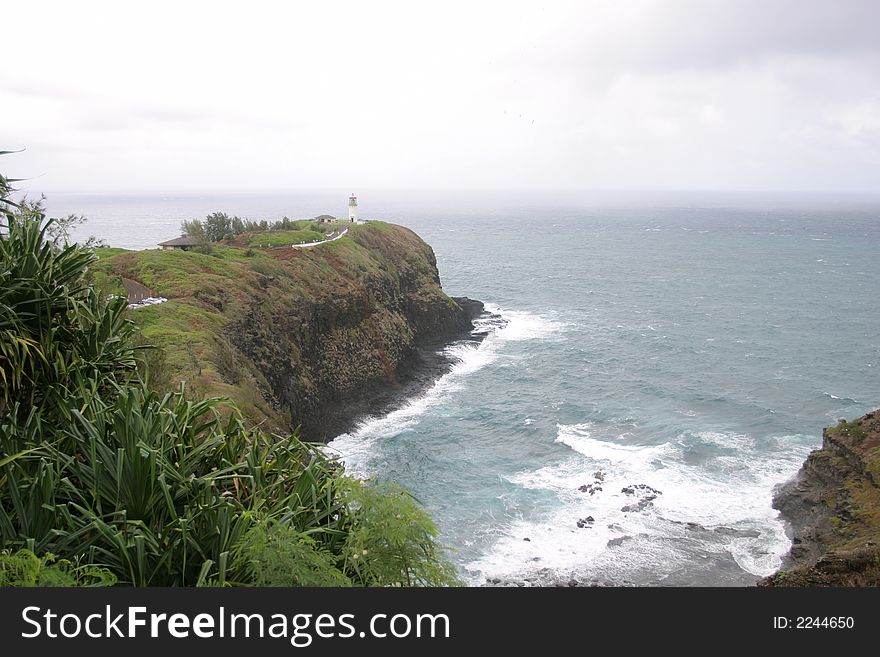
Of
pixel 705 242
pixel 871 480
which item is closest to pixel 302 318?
pixel 871 480

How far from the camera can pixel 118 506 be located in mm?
8375

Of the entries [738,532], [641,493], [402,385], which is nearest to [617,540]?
[641,493]

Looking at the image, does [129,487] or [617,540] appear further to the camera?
[617,540]

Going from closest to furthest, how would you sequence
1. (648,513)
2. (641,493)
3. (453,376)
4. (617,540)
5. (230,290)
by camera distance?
(617,540) → (648,513) → (641,493) → (230,290) → (453,376)

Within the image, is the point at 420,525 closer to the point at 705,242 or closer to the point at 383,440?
the point at 383,440

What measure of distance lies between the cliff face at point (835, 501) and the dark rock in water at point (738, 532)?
1.49m

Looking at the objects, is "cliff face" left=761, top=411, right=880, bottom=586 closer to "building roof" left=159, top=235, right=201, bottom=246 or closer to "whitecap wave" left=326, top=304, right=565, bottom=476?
"whitecap wave" left=326, top=304, right=565, bottom=476

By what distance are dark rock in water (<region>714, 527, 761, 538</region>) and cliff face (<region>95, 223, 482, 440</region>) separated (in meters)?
19.9

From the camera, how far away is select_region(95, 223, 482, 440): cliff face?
31108mm

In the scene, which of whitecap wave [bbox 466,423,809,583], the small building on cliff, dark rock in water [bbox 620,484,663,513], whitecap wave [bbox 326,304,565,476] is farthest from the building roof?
dark rock in water [bbox 620,484,663,513]

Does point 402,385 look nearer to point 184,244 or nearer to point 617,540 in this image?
point 184,244

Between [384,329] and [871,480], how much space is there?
108ft

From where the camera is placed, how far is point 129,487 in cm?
839

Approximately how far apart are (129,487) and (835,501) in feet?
95.8
